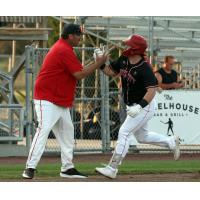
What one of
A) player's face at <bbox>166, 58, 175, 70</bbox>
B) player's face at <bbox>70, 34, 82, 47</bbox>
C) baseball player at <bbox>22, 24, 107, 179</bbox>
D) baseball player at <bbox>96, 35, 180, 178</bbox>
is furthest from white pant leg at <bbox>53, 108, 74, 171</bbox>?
player's face at <bbox>166, 58, 175, 70</bbox>

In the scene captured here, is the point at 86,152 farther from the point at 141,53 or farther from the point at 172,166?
the point at 141,53

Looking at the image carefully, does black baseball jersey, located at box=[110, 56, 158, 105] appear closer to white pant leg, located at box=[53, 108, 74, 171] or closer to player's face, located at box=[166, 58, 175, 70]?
white pant leg, located at box=[53, 108, 74, 171]

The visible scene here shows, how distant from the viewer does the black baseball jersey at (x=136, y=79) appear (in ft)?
38.4

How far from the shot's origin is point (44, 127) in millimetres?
11648

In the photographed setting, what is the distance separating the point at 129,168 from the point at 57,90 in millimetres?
2700

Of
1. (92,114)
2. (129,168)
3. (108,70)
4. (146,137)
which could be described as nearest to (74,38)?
(108,70)

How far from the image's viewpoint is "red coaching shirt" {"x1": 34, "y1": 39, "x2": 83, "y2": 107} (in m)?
11.7

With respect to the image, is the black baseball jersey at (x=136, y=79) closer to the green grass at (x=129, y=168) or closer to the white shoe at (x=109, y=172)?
the white shoe at (x=109, y=172)

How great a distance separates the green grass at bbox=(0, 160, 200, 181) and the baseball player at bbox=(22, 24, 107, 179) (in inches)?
19.3

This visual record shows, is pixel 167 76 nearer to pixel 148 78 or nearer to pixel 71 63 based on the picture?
pixel 148 78

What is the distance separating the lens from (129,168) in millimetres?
13844

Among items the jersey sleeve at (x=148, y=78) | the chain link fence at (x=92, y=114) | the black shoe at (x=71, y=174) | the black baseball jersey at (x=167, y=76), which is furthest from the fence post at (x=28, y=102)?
the jersey sleeve at (x=148, y=78)

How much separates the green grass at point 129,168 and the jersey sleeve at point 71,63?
5.13 ft

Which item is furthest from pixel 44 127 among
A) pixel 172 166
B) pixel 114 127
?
pixel 114 127
